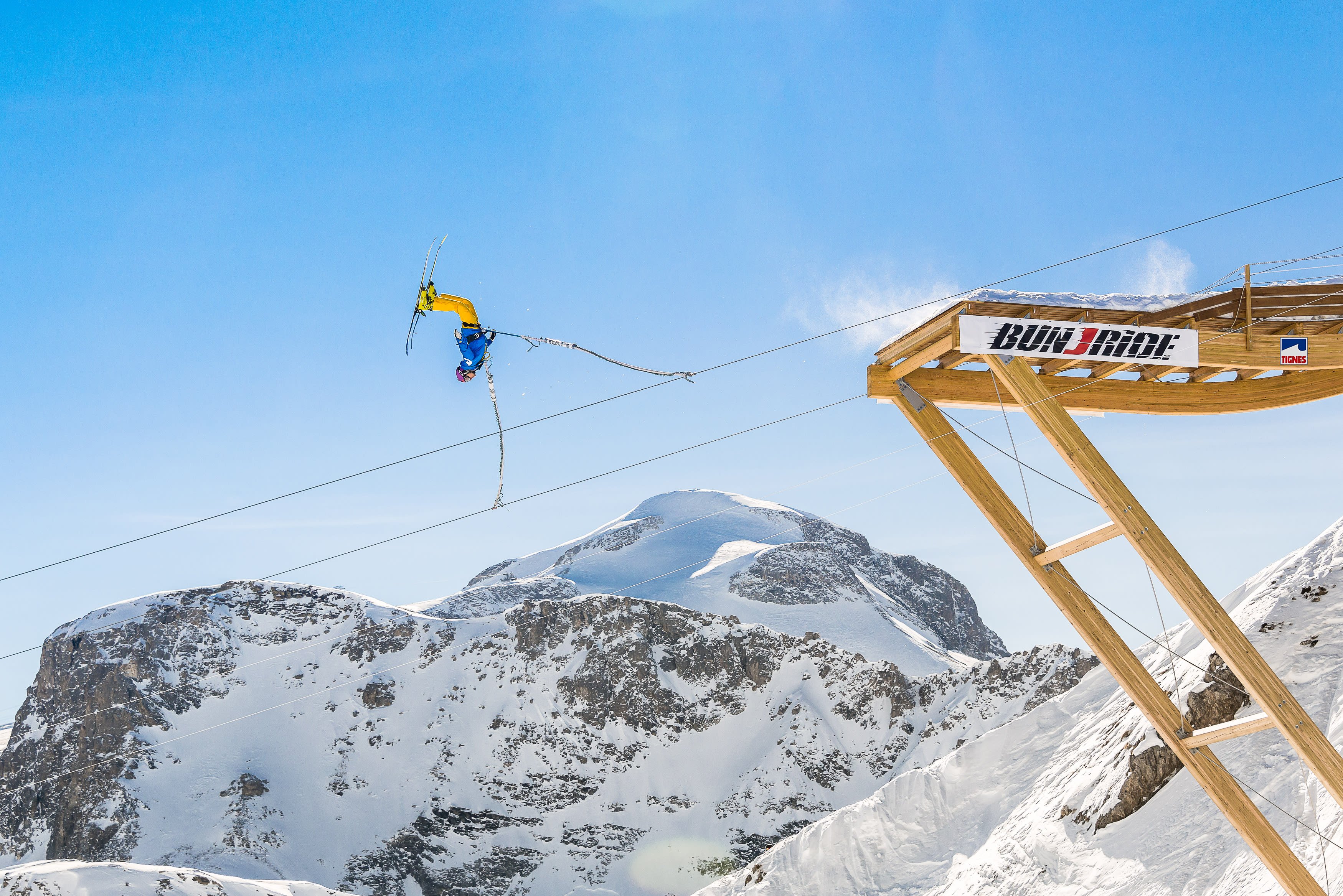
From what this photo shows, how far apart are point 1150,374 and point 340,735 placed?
13792 cm

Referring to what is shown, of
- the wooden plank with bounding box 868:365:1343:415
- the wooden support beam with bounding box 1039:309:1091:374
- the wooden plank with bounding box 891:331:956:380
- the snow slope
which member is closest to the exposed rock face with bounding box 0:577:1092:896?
the snow slope

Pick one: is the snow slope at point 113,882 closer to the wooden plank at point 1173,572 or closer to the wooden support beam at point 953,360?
the wooden support beam at point 953,360

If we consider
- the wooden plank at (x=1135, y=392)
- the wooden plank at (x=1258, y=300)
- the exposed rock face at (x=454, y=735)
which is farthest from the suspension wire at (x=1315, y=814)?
the exposed rock face at (x=454, y=735)

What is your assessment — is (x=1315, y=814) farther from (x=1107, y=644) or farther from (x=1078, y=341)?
(x=1078, y=341)

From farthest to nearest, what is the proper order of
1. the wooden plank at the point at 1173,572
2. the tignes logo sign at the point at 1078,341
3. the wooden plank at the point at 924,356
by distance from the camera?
1. the wooden plank at the point at 924,356
2. the tignes logo sign at the point at 1078,341
3. the wooden plank at the point at 1173,572

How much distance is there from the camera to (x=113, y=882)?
52000 millimetres

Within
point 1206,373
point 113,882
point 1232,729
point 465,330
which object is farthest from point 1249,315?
point 113,882

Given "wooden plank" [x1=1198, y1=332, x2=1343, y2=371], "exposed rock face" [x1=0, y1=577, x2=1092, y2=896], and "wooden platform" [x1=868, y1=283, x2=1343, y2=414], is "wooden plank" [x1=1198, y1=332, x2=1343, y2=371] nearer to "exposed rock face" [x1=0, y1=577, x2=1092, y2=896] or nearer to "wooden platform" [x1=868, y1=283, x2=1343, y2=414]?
"wooden platform" [x1=868, y1=283, x2=1343, y2=414]

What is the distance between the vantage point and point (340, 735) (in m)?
131

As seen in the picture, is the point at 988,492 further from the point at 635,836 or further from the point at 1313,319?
the point at 635,836

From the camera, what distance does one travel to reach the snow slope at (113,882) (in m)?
51.1

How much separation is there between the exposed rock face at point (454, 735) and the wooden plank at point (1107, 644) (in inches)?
3619

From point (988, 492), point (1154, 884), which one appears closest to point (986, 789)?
point (1154, 884)

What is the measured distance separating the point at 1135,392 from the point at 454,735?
437 feet
